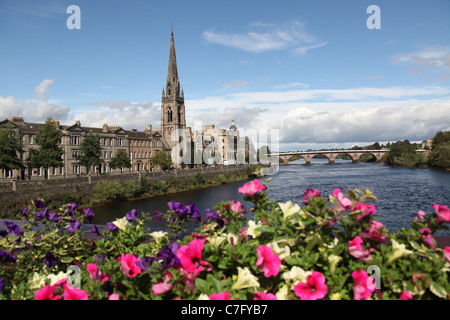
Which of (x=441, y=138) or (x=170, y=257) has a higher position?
(x=441, y=138)

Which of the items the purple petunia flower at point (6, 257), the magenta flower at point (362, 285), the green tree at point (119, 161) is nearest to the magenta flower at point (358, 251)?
the magenta flower at point (362, 285)

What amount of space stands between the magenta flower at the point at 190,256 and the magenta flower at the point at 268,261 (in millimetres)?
454

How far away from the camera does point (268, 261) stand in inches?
107

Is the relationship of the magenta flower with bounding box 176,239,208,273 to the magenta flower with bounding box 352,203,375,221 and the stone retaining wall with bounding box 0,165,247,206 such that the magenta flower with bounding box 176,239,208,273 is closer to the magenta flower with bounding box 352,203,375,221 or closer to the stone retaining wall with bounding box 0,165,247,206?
the magenta flower with bounding box 352,203,375,221

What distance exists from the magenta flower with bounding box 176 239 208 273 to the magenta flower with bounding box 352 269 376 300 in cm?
115

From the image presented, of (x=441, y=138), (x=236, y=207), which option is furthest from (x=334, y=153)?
(x=236, y=207)

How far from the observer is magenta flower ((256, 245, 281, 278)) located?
8.80ft

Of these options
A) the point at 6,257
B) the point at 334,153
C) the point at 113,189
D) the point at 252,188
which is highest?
the point at 252,188

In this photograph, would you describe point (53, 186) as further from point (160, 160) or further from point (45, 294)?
point (45, 294)

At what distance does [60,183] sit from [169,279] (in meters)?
41.2

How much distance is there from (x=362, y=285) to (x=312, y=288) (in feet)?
1.22

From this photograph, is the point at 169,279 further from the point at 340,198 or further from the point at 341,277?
the point at 340,198

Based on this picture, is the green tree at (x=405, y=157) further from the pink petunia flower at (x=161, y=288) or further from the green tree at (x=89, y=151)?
the pink petunia flower at (x=161, y=288)

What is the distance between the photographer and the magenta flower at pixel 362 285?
8.41 ft
